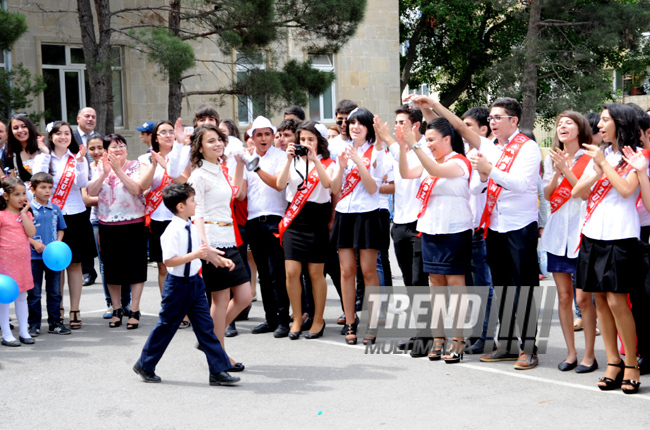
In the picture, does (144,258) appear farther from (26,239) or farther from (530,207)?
(530,207)

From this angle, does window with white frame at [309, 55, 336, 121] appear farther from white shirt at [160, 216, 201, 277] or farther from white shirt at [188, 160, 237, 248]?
white shirt at [160, 216, 201, 277]

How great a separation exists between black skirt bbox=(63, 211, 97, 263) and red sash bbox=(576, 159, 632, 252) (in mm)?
4385

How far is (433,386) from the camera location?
16.3 feet

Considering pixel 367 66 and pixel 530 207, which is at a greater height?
pixel 367 66

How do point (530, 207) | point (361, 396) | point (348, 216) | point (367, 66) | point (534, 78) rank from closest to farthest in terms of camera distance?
point (361, 396) → point (530, 207) → point (348, 216) → point (367, 66) → point (534, 78)

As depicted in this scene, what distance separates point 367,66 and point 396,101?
1.36 m

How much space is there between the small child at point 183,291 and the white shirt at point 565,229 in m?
2.18

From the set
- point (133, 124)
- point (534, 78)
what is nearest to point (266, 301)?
point (133, 124)

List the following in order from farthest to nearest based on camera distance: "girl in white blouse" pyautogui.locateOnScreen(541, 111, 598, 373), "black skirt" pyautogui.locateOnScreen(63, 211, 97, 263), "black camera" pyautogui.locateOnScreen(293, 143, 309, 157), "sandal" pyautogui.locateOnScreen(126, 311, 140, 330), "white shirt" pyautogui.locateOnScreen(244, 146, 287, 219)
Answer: "black skirt" pyautogui.locateOnScreen(63, 211, 97, 263)
"sandal" pyautogui.locateOnScreen(126, 311, 140, 330)
"white shirt" pyautogui.locateOnScreen(244, 146, 287, 219)
"black camera" pyautogui.locateOnScreen(293, 143, 309, 157)
"girl in white blouse" pyautogui.locateOnScreen(541, 111, 598, 373)

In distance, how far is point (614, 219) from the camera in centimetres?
475

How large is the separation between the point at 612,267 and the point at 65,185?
189 inches

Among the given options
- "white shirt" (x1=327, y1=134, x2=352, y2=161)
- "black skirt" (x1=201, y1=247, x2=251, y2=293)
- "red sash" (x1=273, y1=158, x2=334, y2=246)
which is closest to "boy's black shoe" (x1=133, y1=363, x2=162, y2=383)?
"black skirt" (x1=201, y1=247, x2=251, y2=293)

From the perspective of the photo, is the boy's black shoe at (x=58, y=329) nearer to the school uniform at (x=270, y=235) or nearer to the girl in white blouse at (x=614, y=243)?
the school uniform at (x=270, y=235)

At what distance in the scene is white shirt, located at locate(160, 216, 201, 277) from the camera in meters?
4.91
